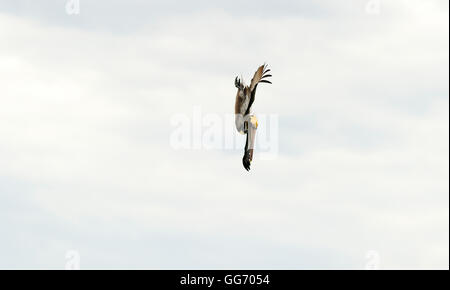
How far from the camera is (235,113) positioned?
1641 inches

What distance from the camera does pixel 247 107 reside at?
4131cm

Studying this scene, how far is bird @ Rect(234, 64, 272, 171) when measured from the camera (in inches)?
1614

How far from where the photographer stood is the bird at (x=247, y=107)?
135 ft
